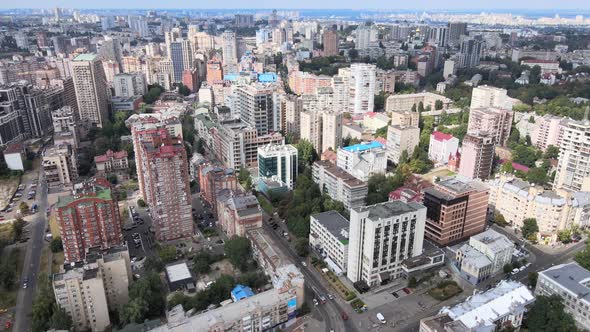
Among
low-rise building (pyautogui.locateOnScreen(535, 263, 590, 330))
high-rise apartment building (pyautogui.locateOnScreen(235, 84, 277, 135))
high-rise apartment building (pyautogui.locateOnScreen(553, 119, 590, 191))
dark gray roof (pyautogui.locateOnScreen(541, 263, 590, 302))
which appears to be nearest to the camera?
low-rise building (pyautogui.locateOnScreen(535, 263, 590, 330))

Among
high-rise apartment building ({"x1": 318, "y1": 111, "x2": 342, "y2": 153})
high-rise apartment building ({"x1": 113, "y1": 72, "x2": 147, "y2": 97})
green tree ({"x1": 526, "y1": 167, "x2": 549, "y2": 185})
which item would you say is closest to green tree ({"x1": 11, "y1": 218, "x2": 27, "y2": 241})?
high-rise apartment building ({"x1": 318, "y1": 111, "x2": 342, "y2": 153})

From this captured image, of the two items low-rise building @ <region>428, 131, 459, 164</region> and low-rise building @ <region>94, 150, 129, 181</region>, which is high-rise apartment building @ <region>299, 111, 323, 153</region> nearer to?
low-rise building @ <region>428, 131, 459, 164</region>

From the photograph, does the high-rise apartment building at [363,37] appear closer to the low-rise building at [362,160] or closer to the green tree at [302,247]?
the low-rise building at [362,160]

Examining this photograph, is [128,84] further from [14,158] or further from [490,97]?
[490,97]

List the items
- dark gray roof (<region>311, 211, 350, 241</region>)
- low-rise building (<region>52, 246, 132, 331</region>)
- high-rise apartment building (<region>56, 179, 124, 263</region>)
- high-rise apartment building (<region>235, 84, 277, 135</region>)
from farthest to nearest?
high-rise apartment building (<region>235, 84, 277, 135</region>) < dark gray roof (<region>311, 211, 350, 241</region>) < high-rise apartment building (<region>56, 179, 124, 263</region>) < low-rise building (<region>52, 246, 132, 331</region>)

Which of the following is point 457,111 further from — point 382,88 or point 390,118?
point 382,88

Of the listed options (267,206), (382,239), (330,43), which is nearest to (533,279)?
(382,239)
